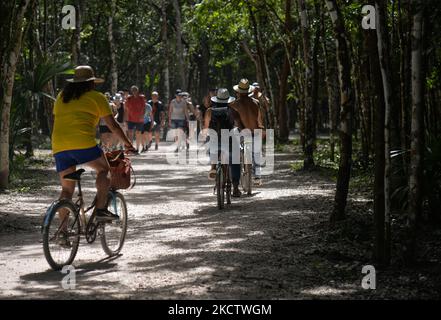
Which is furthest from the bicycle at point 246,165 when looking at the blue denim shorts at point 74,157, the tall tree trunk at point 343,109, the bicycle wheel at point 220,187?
the blue denim shorts at point 74,157

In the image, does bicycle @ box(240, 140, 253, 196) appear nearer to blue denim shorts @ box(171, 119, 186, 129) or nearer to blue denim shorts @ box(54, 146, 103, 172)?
blue denim shorts @ box(54, 146, 103, 172)

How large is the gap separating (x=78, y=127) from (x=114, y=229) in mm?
1522

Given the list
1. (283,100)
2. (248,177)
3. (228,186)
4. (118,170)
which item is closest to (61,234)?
(118,170)

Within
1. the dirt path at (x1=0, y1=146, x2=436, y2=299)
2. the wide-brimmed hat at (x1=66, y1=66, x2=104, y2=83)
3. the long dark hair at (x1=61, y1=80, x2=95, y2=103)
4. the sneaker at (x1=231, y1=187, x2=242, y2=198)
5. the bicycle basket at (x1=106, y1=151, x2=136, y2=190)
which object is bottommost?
the dirt path at (x1=0, y1=146, x2=436, y2=299)

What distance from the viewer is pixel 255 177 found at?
16.7 metres

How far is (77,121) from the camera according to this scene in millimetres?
9055

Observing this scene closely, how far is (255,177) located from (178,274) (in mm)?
8175

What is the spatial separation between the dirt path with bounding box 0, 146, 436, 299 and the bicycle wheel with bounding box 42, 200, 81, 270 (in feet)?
0.60

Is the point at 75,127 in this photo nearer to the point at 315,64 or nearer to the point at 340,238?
the point at 340,238

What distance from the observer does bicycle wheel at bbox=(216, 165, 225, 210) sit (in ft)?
45.4

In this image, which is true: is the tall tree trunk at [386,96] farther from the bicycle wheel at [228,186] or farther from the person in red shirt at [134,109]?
the person in red shirt at [134,109]

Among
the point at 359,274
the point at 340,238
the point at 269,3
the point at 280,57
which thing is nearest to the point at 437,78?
the point at 340,238

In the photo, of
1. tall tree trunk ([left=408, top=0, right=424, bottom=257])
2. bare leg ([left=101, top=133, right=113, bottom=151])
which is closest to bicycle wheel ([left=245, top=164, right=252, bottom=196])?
tall tree trunk ([left=408, top=0, right=424, bottom=257])

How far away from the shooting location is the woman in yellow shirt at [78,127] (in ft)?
29.7
